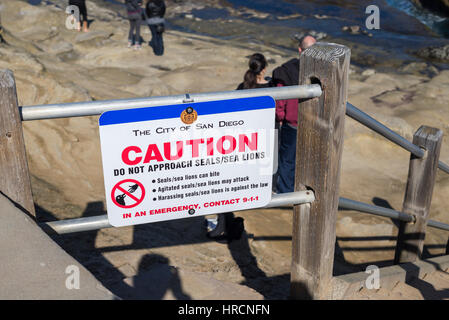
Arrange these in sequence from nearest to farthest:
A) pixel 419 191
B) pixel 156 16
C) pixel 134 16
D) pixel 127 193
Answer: pixel 127 193
pixel 419 191
pixel 156 16
pixel 134 16

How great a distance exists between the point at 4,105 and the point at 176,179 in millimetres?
698

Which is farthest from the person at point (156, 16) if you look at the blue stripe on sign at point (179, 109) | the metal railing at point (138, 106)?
the blue stripe on sign at point (179, 109)

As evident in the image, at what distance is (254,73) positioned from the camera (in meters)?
4.78

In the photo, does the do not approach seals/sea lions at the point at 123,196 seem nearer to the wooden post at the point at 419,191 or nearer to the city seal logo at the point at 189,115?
the city seal logo at the point at 189,115

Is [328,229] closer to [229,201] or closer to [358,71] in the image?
[229,201]

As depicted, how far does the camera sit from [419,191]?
12.5 feet

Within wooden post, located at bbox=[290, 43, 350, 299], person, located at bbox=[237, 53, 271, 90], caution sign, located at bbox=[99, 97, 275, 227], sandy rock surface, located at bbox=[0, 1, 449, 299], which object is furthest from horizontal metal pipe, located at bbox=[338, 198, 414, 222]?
person, located at bbox=[237, 53, 271, 90]

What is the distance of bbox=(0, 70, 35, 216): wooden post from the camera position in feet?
6.17

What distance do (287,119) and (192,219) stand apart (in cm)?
126

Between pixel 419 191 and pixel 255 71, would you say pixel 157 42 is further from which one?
pixel 419 191

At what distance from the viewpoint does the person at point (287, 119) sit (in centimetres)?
449

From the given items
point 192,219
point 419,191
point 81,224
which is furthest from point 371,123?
point 192,219

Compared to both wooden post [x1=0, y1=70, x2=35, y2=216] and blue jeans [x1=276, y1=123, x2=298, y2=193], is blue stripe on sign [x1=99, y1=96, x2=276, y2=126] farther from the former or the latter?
blue jeans [x1=276, y1=123, x2=298, y2=193]
